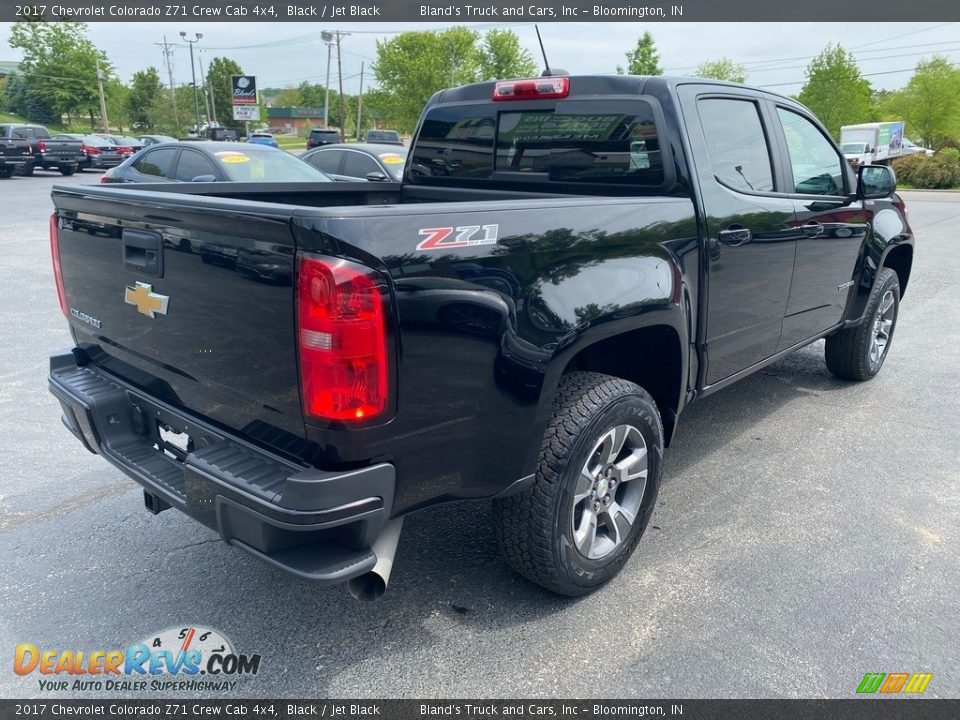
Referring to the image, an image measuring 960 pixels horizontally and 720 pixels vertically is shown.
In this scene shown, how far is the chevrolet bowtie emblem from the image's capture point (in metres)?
2.51

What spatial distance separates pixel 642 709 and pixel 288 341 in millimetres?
1617

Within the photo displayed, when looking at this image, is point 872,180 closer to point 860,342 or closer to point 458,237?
point 860,342

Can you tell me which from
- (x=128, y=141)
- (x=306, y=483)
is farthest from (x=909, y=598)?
(x=128, y=141)

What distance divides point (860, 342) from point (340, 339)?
4539mm

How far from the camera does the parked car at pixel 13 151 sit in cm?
2727

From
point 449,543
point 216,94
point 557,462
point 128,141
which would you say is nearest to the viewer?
point 557,462

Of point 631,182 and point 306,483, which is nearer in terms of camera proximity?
point 306,483

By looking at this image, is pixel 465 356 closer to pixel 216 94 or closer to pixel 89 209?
pixel 89 209

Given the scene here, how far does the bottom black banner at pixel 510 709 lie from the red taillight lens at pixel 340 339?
1018mm

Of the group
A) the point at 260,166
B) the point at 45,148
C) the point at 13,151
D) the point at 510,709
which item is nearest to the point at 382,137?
the point at 45,148

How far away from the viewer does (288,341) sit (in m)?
2.08

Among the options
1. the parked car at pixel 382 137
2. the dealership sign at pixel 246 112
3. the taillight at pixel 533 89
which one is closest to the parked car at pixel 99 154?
the parked car at pixel 382 137

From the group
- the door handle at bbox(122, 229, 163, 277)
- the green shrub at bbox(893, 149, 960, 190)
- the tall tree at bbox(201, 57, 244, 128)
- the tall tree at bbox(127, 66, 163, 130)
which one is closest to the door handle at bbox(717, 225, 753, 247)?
the door handle at bbox(122, 229, 163, 277)

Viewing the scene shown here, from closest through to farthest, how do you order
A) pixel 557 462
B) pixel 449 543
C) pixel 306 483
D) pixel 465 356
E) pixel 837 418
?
pixel 306 483 < pixel 465 356 < pixel 557 462 < pixel 449 543 < pixel 837 418
